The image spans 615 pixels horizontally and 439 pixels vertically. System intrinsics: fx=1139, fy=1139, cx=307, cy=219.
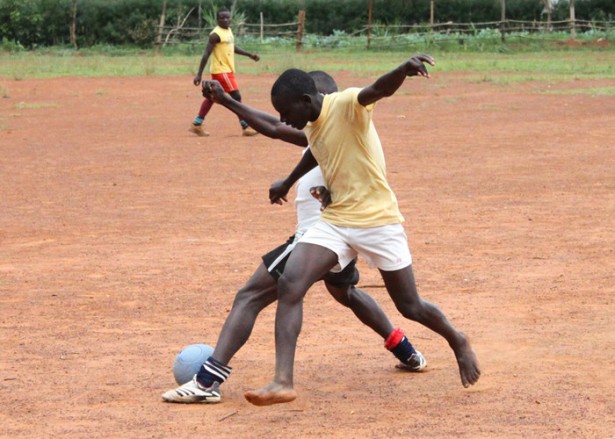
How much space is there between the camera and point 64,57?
43.8 m

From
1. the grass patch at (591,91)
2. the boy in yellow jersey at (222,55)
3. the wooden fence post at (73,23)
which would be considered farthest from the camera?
the wooden fence post at (73,23)

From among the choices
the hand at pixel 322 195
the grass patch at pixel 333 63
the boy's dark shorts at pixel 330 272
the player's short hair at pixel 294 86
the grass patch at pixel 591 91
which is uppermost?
the player's short hair at pixel 294 86

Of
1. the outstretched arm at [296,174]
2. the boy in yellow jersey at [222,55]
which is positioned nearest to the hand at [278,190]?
the outstretched arm at [296,174]

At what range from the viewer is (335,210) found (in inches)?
209

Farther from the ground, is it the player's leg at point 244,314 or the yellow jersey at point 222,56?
the yellow jersey at point 222,56

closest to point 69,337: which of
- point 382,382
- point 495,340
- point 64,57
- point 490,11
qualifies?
point 382,382

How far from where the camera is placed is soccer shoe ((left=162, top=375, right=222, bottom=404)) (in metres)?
5.43

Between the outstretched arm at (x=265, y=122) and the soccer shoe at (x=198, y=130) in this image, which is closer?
the outstretched arm at (x=265, y=122)

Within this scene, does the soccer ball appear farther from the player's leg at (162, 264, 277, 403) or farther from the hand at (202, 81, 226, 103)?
the hand at (202, 81, 226, 103)

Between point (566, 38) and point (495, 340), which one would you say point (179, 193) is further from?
point (566, 38)

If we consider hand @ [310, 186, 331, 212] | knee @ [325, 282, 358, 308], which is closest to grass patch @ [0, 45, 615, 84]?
knee @ [325, 282, 358, 308]

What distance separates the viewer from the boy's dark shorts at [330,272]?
218 inches

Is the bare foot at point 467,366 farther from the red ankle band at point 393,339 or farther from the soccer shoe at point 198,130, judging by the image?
the soccer shoe at point 198,130

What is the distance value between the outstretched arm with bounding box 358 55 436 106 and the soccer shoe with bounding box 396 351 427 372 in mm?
1561
